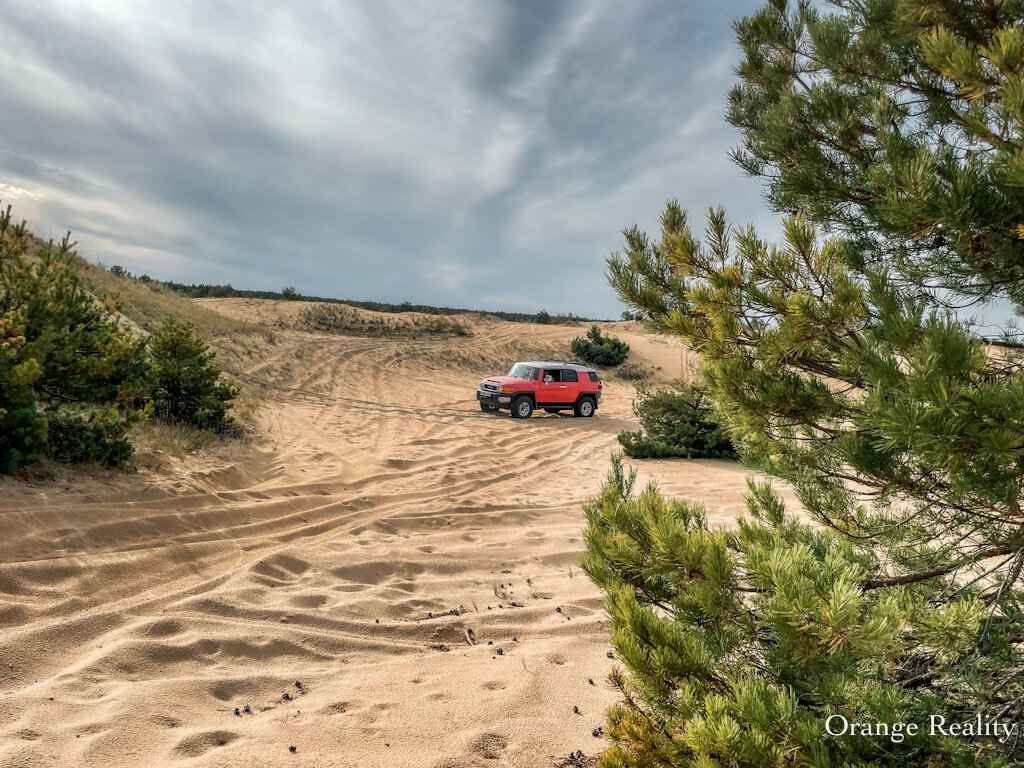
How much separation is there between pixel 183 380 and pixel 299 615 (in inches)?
241

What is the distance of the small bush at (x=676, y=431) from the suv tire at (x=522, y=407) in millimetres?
3988

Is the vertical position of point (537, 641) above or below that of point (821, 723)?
below

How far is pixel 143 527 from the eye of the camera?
5246 millimetres

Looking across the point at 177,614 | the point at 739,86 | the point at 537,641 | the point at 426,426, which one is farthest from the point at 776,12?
the point at 426,426

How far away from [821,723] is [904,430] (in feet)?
2.83

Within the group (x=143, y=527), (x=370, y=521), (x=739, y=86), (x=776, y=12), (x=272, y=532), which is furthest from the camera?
(x=370, y=521)

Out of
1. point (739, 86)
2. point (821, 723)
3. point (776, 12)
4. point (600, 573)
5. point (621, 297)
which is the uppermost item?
point (776, 12)

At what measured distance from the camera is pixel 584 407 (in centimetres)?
1602

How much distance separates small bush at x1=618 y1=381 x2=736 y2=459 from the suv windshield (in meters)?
4.06

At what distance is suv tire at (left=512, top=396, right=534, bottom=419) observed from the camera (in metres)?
14.9

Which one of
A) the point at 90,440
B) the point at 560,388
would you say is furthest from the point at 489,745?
the point at 560,388

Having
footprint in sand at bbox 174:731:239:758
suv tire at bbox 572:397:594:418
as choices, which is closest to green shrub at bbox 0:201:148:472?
footprint in sand at bbox 174:731:239:758

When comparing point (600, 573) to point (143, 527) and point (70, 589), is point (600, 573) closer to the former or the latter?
point (70, 589)

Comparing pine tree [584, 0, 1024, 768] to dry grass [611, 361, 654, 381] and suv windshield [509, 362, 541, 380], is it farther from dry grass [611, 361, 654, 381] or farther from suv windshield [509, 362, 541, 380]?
dry grass [611, 361, 654, 381]
